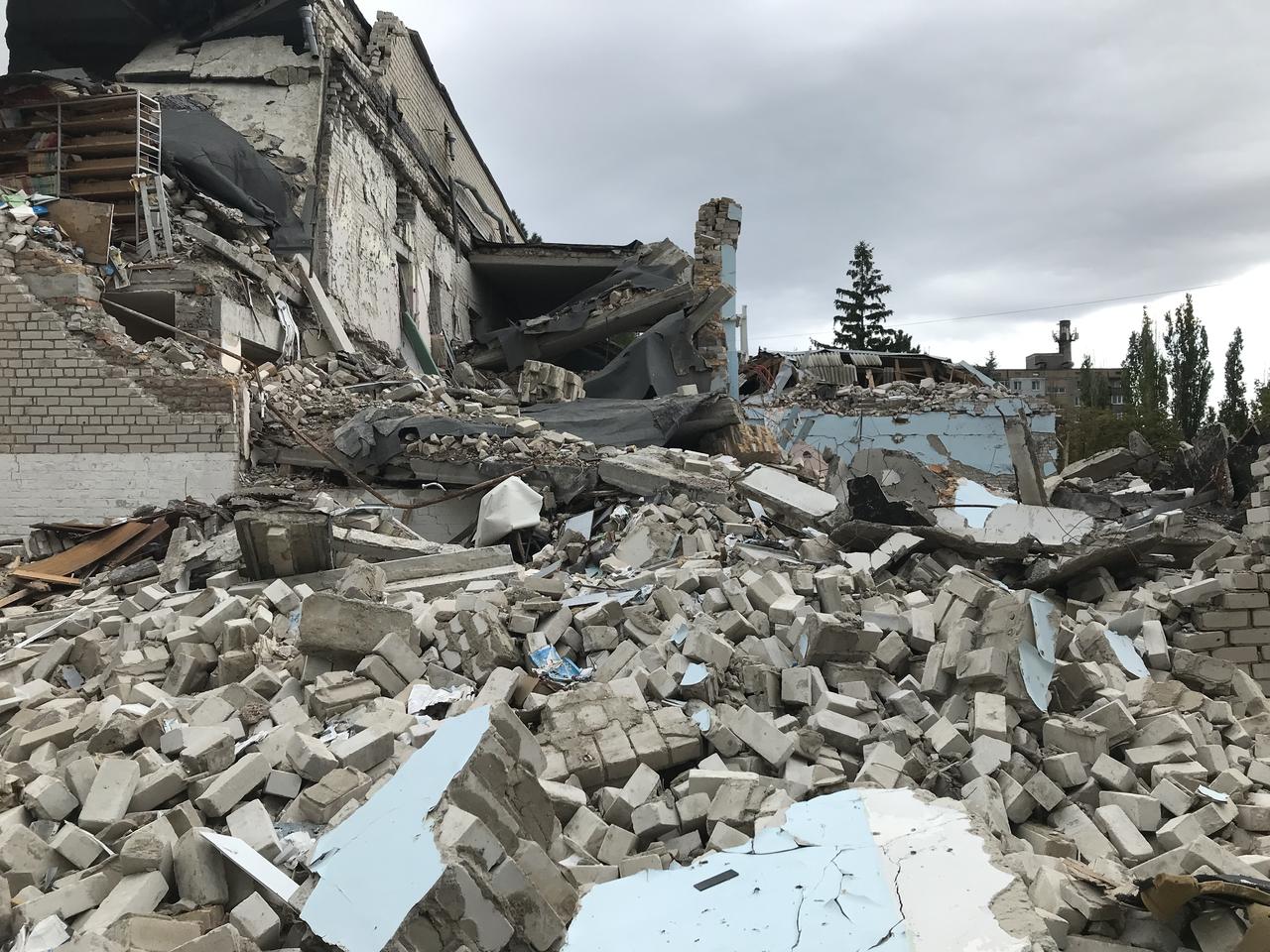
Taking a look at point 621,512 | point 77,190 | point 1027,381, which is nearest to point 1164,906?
point 621,512

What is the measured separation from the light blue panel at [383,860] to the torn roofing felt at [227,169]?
1011 cm

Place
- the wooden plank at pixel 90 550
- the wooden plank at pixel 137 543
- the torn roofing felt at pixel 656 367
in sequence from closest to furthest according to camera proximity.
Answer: the wooden plank at pixel 90 550
the wooden plank at pixel 137 543
the torn roofing felt at pixel 656 367

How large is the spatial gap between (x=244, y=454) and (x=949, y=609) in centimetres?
731

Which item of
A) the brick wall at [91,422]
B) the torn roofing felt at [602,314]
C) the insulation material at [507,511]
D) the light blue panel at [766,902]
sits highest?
the torn roofing felt at [602,314]

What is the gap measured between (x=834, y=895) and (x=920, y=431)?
18046mm

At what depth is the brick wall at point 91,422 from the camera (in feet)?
29.4

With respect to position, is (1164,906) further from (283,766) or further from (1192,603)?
(1192,603)

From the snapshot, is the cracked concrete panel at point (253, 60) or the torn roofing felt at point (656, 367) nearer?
the cracked concrete panel at point (253, 60)

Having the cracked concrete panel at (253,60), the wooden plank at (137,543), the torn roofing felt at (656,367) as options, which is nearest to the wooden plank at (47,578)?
the wooden plank at (137,543)

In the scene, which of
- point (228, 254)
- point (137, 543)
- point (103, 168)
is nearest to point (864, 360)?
point (228, 254)

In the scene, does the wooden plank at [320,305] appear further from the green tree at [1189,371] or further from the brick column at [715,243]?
the green tree at [1189,371]

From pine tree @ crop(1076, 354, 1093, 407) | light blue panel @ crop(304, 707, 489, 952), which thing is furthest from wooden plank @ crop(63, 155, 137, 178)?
pine tree @ crop(1076, 354, 1093, 407)

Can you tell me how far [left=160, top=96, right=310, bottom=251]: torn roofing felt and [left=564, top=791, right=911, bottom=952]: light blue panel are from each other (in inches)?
419

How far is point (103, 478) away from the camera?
900 cm
